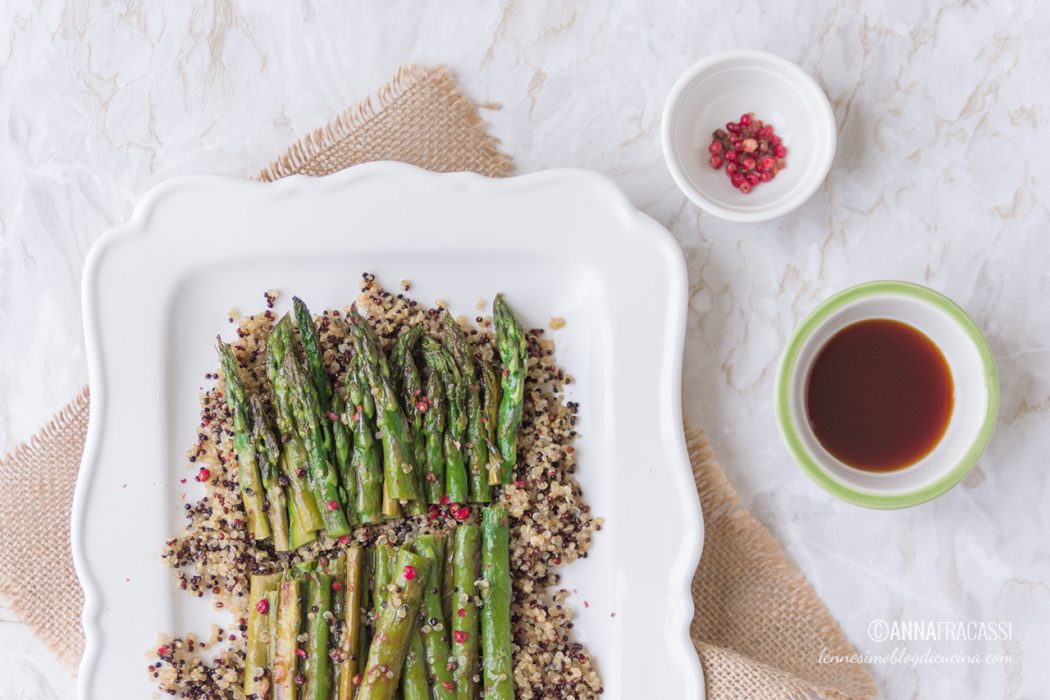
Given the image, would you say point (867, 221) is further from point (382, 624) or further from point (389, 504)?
point (382, 624)

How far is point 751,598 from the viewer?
312cm

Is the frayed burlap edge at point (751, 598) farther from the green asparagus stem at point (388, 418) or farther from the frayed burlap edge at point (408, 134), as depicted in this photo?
the frayed burlap edge at point (408, 134)

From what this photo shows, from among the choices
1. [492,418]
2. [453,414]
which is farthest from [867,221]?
[453,414]

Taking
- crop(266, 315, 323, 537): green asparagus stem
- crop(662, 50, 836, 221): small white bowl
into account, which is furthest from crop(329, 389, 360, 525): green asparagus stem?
crop(662, 50, 836, 221): small white bowl

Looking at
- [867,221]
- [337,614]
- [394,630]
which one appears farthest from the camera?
[867,221]

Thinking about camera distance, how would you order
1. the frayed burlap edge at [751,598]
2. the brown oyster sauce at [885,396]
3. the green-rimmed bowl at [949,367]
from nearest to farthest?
the green-rimmed bowl at [949,367] < the brown oyster sauce at [885,396] < the frayed burlap edge at [751,598]

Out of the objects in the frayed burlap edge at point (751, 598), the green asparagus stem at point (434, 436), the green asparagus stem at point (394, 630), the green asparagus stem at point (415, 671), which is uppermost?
the green asparagus stem at point (434, 436)

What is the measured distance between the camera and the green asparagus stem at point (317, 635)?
2992 mm

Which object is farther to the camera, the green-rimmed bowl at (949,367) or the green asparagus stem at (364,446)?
the green asparagus stem at (364,446)

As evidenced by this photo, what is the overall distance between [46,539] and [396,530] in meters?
1.30

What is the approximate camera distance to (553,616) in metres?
3.05


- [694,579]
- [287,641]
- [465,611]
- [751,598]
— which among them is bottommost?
[751,598]

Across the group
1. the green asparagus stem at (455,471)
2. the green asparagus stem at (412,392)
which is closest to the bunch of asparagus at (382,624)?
the green asparagus stem at (455,471)

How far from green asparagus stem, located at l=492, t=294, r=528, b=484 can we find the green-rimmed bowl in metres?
0.86
